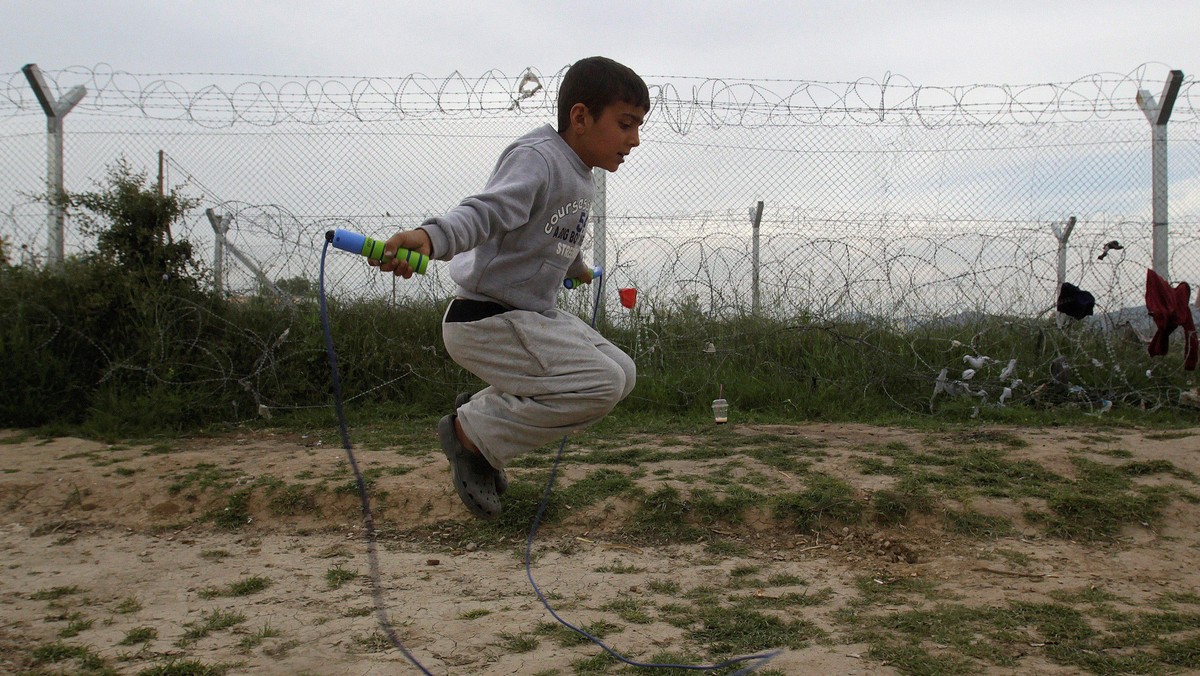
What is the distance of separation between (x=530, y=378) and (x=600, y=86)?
104cm

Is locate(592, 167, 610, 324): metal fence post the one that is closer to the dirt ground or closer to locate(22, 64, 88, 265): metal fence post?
the dirt ground

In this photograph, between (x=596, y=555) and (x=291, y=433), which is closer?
(x=596, y=555)

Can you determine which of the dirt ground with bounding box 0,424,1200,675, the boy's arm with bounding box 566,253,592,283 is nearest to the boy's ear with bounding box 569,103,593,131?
the boy's arm with bounding box 566,253,592,283

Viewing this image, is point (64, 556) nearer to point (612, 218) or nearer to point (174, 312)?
point (174, 312)

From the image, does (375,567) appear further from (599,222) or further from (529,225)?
(599,222)

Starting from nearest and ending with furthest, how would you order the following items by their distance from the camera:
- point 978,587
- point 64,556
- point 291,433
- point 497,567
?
point 978,587 < point 497,567 < point 64,556 < point 291,433

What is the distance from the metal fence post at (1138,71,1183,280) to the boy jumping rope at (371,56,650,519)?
20.0ft

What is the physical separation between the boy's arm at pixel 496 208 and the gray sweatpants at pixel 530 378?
0.37 m

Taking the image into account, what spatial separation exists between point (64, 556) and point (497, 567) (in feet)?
7.33

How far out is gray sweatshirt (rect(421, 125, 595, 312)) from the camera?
2820mm

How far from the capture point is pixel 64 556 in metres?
4.42

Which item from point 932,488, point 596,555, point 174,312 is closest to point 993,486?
point 932,488

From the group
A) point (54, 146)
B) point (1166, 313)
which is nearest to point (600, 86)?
point (1166, 313)

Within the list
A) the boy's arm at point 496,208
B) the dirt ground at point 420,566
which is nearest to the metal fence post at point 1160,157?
the dirt ground at point 420,566
